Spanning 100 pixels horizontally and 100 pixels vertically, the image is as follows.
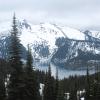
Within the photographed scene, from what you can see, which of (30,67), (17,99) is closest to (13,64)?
(17,99)

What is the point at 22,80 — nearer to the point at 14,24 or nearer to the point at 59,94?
the point at 14,24

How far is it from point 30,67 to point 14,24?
1220 centimetres

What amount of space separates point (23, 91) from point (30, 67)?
37.6 ft

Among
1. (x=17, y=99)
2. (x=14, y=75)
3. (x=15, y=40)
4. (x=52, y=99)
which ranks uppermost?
(x=15, y=40)

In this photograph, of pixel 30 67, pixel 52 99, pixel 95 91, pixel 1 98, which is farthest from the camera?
pixel 52 99

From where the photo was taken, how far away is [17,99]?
24.9 m

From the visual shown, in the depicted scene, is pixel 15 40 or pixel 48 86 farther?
pixel 48 86

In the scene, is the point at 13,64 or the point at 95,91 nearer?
the point at 13,64

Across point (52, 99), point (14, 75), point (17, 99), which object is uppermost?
point (14, 75)

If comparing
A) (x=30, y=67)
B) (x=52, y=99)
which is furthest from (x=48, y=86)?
(x=30, y=67)

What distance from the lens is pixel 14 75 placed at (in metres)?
25.0

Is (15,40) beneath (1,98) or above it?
above

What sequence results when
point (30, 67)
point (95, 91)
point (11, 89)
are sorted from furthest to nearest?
point (95, 91) → point (30, 67) → point (11, 89)

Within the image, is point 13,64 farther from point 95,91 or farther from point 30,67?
point 95,91
